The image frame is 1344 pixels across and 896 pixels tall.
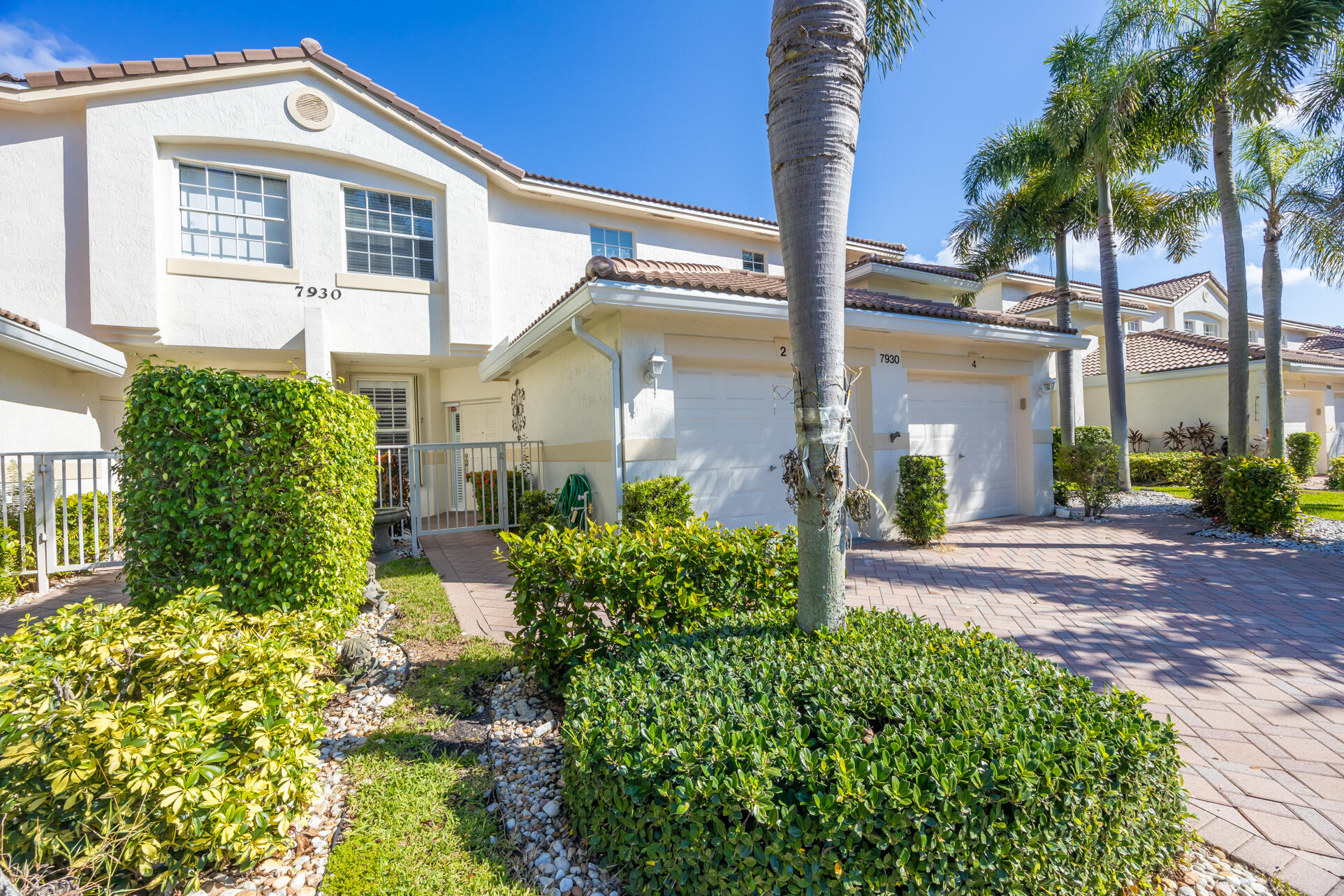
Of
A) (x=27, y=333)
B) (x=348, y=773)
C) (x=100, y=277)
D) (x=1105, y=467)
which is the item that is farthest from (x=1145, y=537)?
(x=100, y=277)

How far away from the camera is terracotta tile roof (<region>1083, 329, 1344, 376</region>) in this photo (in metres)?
17.1

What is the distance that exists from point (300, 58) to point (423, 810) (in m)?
A: 13.5

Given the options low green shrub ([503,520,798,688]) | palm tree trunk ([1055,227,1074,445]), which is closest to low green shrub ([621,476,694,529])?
low green shrub ([503,520,798,688])

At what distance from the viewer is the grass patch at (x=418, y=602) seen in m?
5.00

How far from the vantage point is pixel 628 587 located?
3447 millimetres

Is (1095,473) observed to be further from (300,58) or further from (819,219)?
(300,58)

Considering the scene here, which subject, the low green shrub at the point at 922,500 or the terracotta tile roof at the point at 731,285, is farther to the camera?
the low green shrub at the point at 922,500

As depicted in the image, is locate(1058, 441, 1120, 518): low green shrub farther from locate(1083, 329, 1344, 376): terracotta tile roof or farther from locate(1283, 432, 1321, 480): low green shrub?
locate(1283, 432, 1321, 480): low green shrub

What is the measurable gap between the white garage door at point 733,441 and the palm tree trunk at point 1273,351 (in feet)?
28.5

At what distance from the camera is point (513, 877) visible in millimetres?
2252

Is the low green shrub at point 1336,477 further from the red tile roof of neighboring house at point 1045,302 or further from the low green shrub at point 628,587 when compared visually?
the low green shrub at point 628,587

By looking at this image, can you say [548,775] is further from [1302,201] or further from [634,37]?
[1302,201]

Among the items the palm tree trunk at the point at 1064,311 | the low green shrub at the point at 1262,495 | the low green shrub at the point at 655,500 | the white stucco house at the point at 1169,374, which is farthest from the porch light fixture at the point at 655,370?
the white stucco house at the point at 1169,374

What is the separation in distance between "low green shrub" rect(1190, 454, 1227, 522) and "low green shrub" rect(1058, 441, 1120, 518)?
3.99 feet
